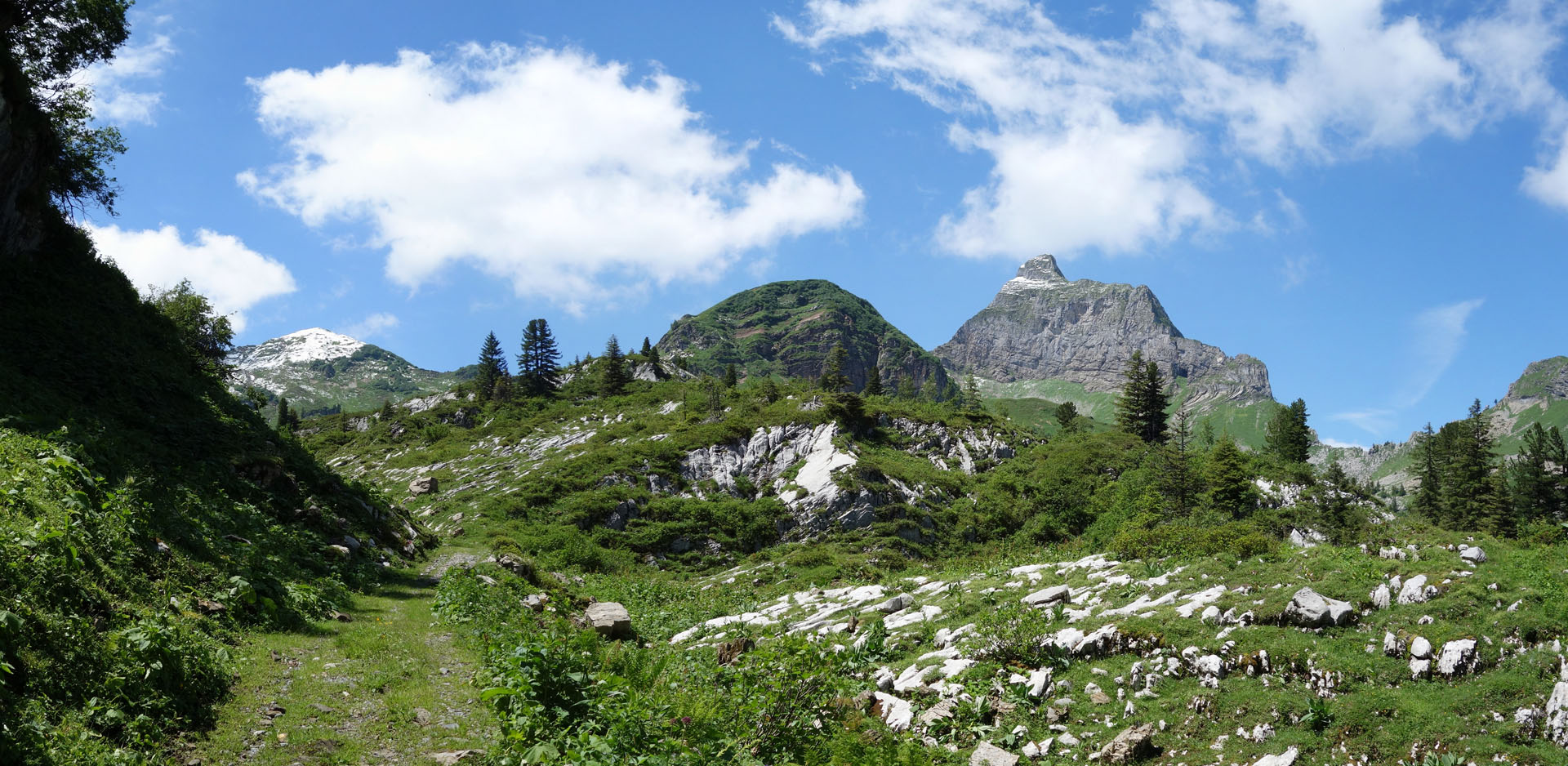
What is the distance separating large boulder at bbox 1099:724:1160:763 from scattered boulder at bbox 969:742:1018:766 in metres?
1.44

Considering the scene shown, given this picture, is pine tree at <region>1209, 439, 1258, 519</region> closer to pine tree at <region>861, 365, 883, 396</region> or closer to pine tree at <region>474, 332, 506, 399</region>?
pine tree at <region>861, 365, 883, 396</region>

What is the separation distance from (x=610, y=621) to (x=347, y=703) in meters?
10.6

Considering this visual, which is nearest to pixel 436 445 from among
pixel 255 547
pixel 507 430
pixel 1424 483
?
pixel 507 430

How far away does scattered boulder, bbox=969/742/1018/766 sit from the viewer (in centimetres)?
1109

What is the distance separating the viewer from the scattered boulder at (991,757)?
11.1 metres

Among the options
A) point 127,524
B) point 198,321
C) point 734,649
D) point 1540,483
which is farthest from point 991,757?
point 1540,483

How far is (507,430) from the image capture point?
81625 mm

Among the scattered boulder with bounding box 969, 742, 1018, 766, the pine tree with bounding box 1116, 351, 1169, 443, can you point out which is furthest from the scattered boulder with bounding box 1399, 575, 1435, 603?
the pine tree with bounding box 1116, 351, 1169, 443

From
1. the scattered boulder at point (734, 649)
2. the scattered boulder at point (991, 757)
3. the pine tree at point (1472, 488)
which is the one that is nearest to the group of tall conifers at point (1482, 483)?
the pine tree at point (1472, 488)

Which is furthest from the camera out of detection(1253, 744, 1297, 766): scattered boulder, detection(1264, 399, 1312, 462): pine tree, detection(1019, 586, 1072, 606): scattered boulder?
detection(1264, 399, 1312, 462): pine tree

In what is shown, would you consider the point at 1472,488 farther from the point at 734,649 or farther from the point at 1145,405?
the point at 734,649

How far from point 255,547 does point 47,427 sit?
5.12 m

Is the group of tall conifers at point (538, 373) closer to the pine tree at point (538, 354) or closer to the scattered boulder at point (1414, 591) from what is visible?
the pine tree at point (538, 354)

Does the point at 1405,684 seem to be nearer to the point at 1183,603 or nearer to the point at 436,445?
the point at 1183,603
